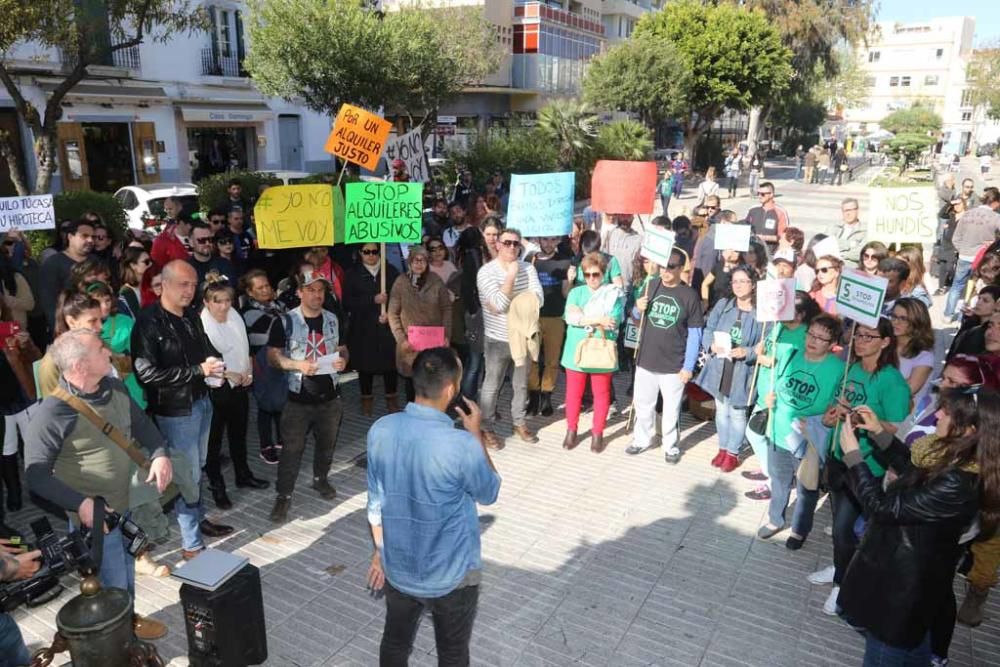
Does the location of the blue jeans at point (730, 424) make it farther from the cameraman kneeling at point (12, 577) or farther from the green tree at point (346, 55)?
the green tree at point (346, 55)

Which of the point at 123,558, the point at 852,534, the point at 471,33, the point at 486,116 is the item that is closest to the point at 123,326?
the point at 123,558

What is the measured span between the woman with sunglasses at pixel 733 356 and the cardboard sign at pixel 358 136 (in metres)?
3.71

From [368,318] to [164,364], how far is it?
272 centimetres

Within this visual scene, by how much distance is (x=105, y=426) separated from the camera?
3535 millimetres

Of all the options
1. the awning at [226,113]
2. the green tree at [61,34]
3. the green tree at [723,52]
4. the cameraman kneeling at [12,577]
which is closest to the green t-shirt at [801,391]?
the cameraman kneeling at [12,577]

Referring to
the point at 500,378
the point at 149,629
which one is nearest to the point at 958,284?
the point at 500,378

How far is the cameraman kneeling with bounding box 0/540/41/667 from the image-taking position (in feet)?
9.30

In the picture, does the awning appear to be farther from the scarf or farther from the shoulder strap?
the shoulder strap

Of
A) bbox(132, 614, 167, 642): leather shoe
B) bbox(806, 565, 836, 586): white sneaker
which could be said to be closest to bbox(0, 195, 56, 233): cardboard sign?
bbox(132, 614, 167, 642): leather shoe

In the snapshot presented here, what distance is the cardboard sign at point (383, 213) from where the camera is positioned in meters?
6.49

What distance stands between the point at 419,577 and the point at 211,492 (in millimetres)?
3352

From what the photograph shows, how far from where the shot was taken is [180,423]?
4605 millimetres

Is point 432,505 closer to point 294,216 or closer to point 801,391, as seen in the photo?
point 801,391

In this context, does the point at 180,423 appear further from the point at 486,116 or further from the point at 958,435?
the point at 486,116
